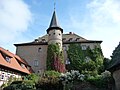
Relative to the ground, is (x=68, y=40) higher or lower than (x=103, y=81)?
higher

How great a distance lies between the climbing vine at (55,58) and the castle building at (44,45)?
1492mm

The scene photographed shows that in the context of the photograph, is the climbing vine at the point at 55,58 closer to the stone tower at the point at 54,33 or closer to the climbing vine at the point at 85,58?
the stone tower at the point at 54,33

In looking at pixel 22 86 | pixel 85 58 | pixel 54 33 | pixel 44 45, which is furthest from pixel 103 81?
pixel 44 45

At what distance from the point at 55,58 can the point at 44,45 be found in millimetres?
5500

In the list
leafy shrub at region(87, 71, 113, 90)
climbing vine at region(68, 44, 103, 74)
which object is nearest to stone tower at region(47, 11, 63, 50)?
climbing vine at region(68, 44, 103, 74)

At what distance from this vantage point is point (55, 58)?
40.6 metres

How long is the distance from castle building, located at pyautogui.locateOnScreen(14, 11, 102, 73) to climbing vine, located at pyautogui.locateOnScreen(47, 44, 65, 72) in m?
1.49

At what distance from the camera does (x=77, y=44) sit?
4378cm

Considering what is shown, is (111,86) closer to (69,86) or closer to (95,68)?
(69,86)

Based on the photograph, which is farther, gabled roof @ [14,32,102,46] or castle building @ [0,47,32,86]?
gabled roof @ [14,32,102,46]

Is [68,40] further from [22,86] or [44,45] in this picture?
[22,86]

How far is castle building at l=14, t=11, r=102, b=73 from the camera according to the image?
4300 centimetres

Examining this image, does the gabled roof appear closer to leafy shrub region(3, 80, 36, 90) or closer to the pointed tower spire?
the pointed tower spire

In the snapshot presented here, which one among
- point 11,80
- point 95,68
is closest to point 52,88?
point 11,80
